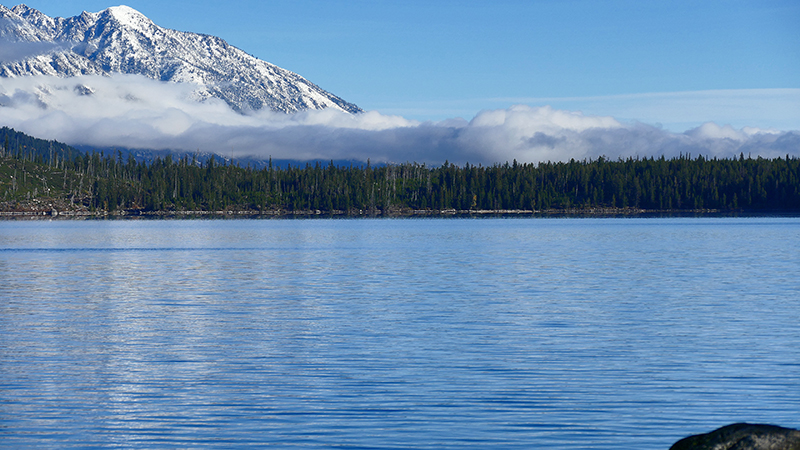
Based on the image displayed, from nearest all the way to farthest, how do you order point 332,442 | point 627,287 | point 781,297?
point 332,442 → point 781,297 → point 627,287

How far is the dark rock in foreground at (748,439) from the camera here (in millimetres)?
15648

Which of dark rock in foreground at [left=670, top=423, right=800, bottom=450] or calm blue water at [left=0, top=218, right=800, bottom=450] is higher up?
dark rock in foreground at [left=670, top=423, right=800, bottom=450]

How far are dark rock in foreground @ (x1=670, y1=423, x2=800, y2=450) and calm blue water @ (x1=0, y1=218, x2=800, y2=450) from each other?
14.6ft

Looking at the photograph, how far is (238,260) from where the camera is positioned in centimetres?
9481

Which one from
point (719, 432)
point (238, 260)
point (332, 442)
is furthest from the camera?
point (238, 260)

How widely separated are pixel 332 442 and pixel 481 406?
5.29 meters

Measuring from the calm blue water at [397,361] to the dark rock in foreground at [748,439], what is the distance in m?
4.45

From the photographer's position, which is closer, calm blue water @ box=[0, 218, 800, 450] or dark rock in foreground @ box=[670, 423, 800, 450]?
dark rock in foreground @ box=[670, 423, 800, 450]

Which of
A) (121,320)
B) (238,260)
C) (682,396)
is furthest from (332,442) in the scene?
(238,260)

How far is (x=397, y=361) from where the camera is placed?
31.2 metres

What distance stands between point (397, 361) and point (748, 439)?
55.1 ft

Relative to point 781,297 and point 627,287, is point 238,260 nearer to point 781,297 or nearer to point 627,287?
point 627,287

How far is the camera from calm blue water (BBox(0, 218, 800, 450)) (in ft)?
71.7

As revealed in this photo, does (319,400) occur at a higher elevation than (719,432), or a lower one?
lower
